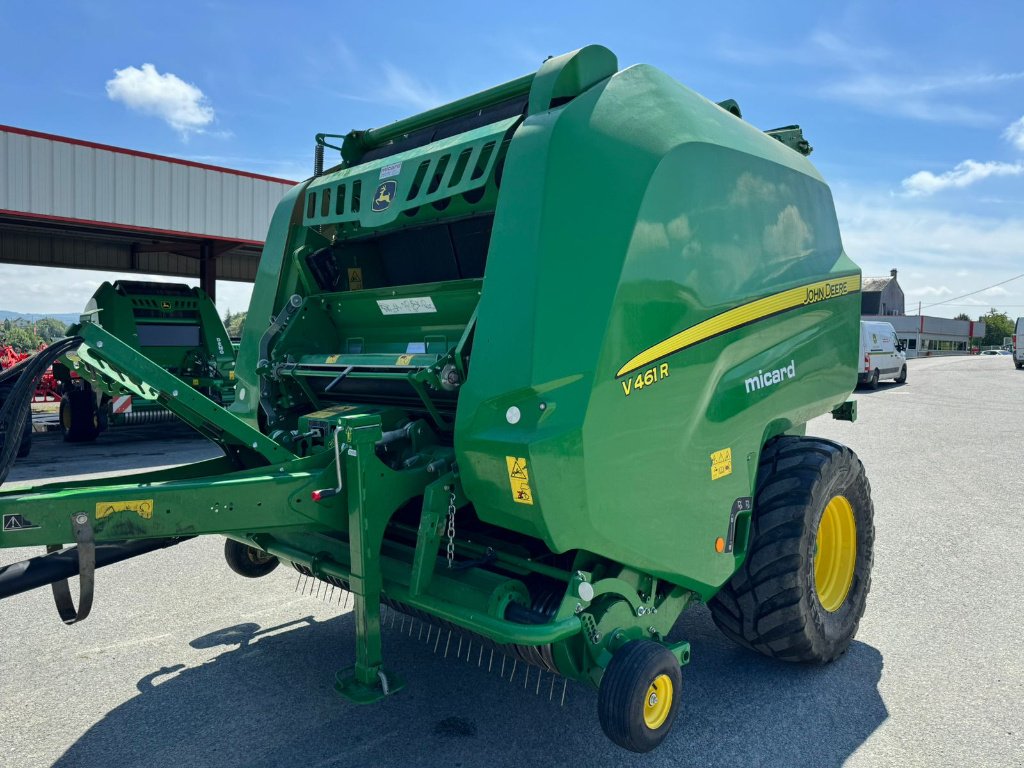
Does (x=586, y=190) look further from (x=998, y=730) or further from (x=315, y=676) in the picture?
(x=998, y=730)

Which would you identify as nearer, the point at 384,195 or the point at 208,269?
the point at 384,195

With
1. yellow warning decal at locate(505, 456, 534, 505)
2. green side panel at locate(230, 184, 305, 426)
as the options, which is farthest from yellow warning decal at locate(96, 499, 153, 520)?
green side panel at locate(230, 184, 305, 426)

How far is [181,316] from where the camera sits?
11.9 meters

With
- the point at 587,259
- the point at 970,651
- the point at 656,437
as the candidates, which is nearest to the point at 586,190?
the point at 587,259

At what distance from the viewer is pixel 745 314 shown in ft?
10.5

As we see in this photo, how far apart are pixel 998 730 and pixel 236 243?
16066mm

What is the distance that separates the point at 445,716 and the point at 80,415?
1044 centimetres

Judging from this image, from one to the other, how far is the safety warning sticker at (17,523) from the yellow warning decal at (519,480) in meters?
1.46

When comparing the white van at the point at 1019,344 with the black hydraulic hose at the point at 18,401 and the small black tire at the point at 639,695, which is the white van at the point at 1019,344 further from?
the black hydraulic hose at the point at 18,401

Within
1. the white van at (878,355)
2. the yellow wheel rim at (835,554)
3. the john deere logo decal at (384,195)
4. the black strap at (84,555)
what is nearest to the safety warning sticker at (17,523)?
the black strap at (84,555)

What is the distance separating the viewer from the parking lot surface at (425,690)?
112 inches

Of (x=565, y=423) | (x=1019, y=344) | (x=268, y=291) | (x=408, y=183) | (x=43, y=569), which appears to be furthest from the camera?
(x=1019, y=344)

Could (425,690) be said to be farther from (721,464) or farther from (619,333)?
(619,333)

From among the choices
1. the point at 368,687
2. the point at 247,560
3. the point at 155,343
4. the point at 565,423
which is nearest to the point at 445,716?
the point at 368,687
